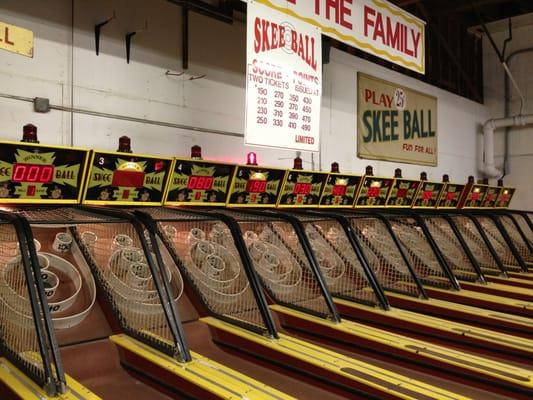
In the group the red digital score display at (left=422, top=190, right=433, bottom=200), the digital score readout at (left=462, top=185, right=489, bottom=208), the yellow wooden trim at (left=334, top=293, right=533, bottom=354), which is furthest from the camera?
the digital score readout at (left=462, top=185, right=489, bottom=208)

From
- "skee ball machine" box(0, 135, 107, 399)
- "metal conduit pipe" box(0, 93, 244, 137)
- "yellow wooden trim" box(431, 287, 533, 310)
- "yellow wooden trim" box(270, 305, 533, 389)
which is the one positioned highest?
"metal conduit pipe" box(0, 93, 244, 137)

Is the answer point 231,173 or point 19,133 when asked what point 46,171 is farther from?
point 231,173

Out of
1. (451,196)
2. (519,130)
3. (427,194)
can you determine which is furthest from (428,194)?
(519,130)

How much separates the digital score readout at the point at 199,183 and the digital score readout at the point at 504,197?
6.23m

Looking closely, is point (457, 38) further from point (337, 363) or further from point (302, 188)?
point (337, 363)

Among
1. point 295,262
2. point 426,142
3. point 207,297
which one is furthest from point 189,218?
point 426,142

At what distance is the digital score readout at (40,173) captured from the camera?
3256mm

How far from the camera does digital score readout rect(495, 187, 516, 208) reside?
8859 mm

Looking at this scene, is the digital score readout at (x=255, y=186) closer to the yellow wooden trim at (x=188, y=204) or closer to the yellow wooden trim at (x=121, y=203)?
the yellow wooden trim at (x=188, y=204)

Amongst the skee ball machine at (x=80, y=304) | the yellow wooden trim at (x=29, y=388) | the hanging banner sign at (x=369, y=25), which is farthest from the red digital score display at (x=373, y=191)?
the yellow wooden trim at (x=29, y=388)

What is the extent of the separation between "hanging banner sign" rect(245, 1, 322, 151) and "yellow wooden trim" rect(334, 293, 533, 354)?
1.41m

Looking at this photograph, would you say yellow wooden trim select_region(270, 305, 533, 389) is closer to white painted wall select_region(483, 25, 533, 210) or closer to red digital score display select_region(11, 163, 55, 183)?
red digital score display select_region(11, 163, 55, 183)

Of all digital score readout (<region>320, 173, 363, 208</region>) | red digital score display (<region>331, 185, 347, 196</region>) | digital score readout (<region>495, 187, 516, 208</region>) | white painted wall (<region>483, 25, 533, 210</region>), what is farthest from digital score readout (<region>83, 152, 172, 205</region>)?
white painted wall (<region>483, 25, 533, 210</region>)

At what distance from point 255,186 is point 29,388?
3.14m
